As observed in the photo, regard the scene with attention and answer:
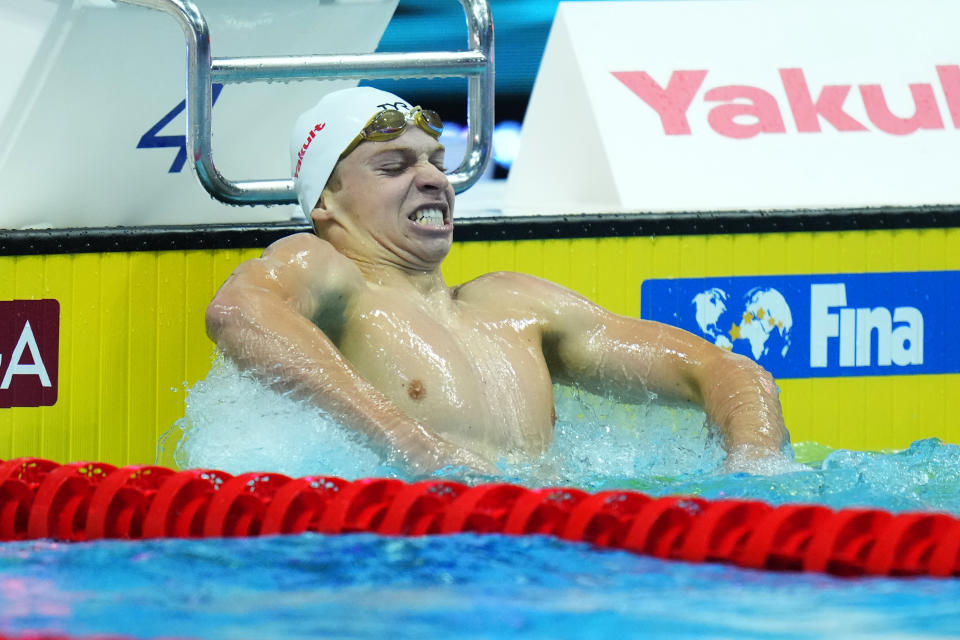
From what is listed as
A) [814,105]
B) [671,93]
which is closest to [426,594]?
[671,93]

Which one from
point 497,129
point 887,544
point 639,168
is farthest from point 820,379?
point 497,129

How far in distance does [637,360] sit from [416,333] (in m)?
0.49

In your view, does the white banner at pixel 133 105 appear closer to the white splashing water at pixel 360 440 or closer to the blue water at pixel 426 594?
the white splashing water at pixel 360 440

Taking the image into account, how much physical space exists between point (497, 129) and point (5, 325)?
4.23m

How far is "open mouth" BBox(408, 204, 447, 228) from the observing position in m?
2.96

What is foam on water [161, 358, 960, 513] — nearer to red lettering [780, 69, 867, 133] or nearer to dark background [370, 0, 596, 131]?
red lettering [780, 69, 867, 133]

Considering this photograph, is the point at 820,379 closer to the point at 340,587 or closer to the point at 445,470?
the point at 445,470

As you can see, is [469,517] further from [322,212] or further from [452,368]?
[322,212]

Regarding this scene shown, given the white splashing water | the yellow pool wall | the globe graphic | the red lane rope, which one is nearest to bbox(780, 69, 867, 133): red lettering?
the yellow pool wall

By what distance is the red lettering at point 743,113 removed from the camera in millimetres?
3859

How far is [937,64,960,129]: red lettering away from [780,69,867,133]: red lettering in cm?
30

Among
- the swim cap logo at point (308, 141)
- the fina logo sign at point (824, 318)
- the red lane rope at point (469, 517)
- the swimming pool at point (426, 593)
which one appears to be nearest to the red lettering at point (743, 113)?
the fina logo sign at point (824, 318)

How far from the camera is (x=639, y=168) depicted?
3742 millimetres

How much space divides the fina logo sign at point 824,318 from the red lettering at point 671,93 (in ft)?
1.53
